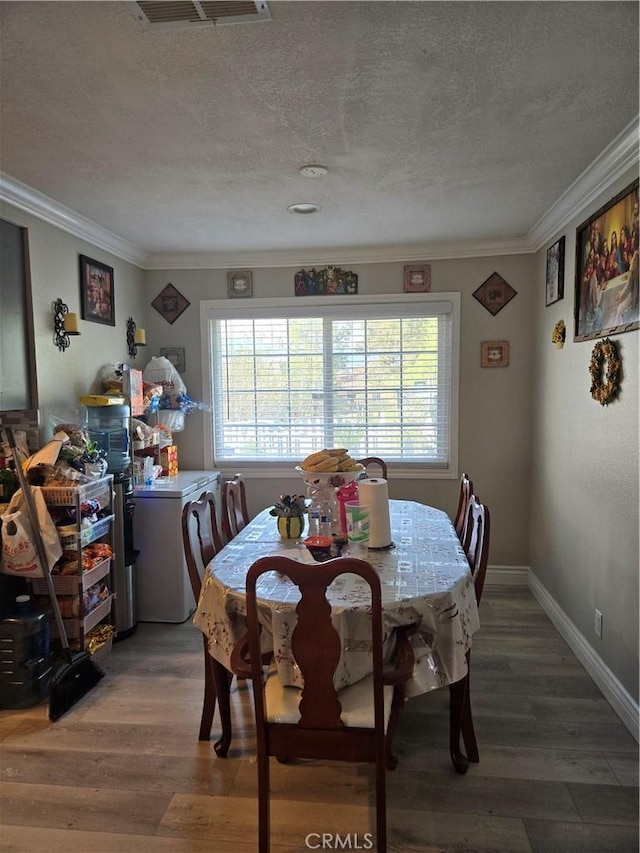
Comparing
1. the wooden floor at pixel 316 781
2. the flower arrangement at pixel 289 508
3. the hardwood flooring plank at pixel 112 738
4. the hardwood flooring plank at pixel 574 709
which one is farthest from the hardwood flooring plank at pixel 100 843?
the hardwood flooring plank at pixel 574 709

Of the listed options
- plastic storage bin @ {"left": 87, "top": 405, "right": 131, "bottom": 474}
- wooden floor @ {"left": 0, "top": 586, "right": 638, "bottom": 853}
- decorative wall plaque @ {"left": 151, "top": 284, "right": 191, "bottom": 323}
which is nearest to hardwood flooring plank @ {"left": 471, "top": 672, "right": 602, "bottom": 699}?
wooden floor @ {"left": 0, "top": 586, "right": 638, "bottom": 853}

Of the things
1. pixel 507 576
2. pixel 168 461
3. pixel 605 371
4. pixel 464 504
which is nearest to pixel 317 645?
pixel 464 504

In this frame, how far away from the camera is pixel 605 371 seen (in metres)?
2.41

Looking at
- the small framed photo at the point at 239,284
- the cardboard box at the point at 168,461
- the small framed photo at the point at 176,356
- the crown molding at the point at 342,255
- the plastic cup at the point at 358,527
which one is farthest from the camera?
the small framed photo at the point at 176,356

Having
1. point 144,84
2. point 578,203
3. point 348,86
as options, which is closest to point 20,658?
point 144,84

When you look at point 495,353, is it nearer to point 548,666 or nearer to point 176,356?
point 548,666

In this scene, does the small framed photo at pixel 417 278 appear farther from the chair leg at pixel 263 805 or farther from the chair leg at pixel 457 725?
the chair leg at pixel 263 805

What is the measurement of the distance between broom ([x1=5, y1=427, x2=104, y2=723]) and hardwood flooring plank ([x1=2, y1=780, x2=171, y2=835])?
1.32 ft

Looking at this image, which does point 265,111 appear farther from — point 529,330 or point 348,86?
point 529,330

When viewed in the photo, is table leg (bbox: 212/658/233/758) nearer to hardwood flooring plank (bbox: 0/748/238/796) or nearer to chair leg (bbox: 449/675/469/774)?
hardwood flooring plank (bbox: 0/748/238/796)

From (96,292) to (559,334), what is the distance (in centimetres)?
291

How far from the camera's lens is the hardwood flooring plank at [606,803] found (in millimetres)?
1736

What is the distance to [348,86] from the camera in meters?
1.71

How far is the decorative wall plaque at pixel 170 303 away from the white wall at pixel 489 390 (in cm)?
22
